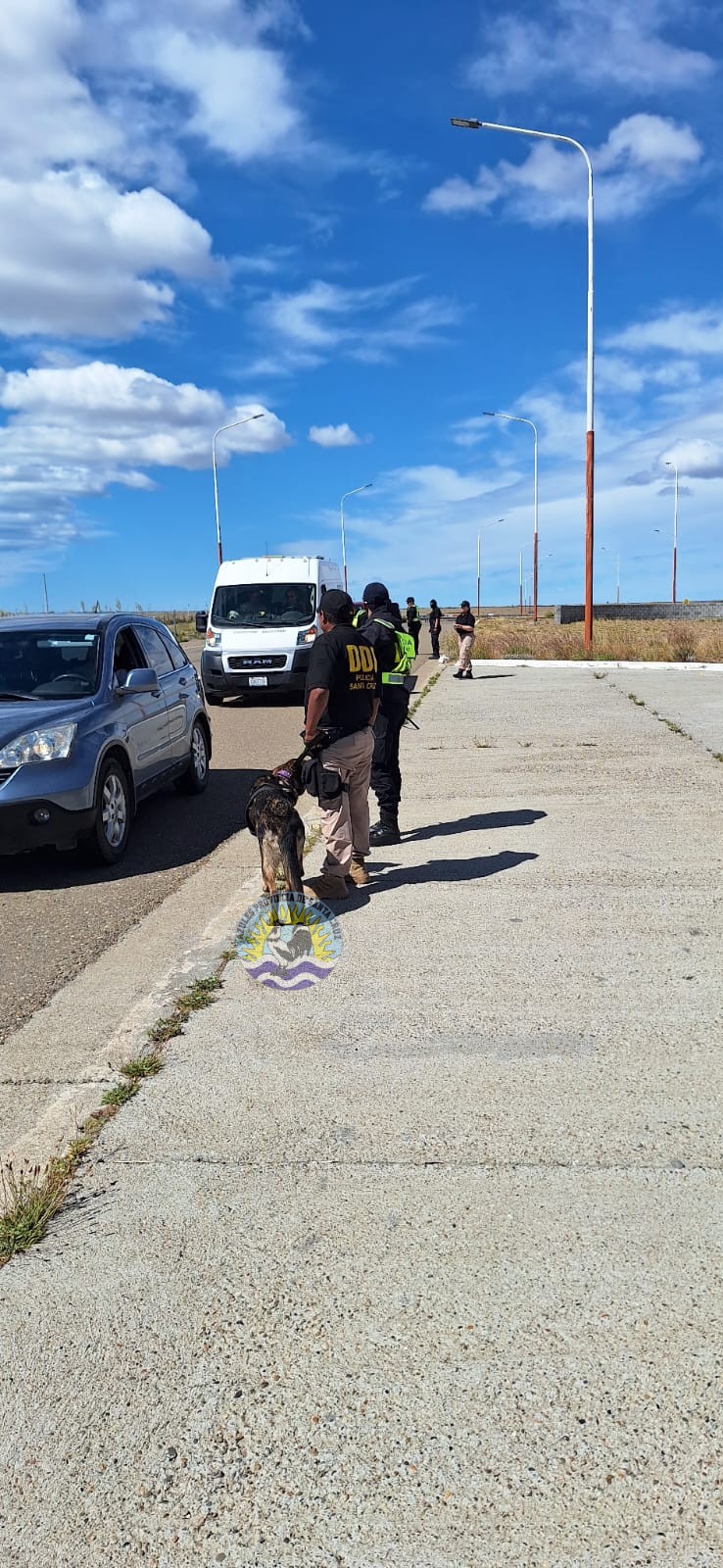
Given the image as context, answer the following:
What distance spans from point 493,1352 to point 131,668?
7129 mm

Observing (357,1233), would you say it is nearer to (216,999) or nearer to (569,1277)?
(569,1277)

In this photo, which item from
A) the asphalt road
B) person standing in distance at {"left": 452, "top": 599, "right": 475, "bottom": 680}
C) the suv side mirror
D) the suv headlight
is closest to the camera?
the asphalt road

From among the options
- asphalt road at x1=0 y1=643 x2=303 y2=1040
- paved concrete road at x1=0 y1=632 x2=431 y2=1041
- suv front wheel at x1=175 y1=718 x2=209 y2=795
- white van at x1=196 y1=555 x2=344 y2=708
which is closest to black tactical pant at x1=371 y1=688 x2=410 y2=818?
paved concrete road at x1=0 y1=632 x2=431 y2=1041

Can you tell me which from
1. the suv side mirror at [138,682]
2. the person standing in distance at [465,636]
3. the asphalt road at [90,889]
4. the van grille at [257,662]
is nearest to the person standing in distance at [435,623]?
the person standing in distance at [465,636]

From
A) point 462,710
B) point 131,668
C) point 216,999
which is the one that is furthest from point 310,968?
point 462,710

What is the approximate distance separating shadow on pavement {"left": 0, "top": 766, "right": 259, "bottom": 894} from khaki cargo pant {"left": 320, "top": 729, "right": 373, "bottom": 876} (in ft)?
5.83

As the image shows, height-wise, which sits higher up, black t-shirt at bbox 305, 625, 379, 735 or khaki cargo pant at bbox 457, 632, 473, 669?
black t-shirt at bbox 305, 625, 379, 735

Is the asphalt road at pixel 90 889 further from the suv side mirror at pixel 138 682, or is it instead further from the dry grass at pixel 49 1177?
the suv side mirror at pixel 138 682

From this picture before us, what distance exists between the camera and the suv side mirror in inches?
316

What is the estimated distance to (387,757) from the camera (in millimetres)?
7945

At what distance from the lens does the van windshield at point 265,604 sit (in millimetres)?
18516

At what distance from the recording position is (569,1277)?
277 cm

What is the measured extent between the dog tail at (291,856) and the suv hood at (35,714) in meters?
2.36

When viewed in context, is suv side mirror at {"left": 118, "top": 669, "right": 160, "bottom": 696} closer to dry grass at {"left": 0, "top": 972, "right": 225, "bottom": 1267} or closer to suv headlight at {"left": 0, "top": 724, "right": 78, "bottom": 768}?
suv headlight at {"left": 0, "top": 724, "right": 78, "bottom": 768}
